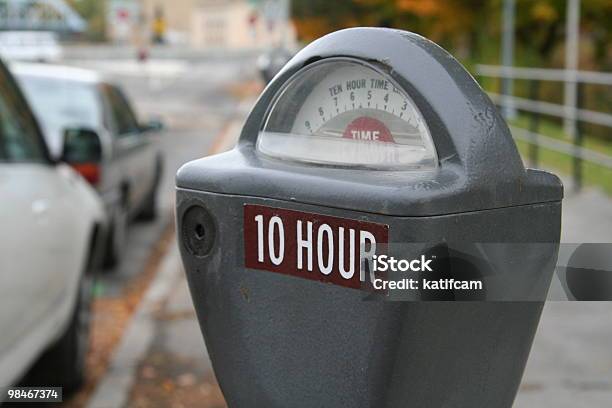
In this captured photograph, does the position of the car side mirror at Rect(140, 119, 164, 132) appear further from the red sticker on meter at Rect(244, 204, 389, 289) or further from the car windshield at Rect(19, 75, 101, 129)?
the red sticker on meter at Rect(244, 204, 389, 289)

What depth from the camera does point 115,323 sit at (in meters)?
6.05

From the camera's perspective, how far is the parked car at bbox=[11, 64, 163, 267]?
7031 millimetres

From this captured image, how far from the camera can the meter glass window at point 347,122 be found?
1579 mm

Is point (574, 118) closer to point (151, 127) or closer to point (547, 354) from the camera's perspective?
point (151, 127)

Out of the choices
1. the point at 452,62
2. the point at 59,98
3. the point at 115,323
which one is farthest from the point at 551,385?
the point at 59,98

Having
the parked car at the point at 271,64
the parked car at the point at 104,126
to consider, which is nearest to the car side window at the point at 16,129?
the parked car at the point at 271,64

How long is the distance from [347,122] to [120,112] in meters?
6.64

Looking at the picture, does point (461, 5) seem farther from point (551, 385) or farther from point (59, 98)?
point (551, 385)

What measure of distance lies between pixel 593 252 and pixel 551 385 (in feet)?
9.20

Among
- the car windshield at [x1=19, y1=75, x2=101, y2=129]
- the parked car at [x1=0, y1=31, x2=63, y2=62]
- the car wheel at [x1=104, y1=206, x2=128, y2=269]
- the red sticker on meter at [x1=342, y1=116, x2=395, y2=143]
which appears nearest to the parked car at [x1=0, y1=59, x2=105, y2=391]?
the red sticker on meter at [x1=342, y1=116, x2=395, y2=143]

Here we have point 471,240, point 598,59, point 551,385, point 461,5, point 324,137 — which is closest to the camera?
point 471,240

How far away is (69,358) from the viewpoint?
14.5 feet

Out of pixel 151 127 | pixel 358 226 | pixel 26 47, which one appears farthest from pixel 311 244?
pixel 26 47

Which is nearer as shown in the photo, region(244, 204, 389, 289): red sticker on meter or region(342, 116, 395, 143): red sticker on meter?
region(244, 204, 389, 289): red sticker on meter
